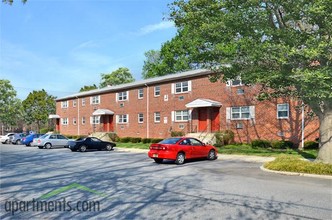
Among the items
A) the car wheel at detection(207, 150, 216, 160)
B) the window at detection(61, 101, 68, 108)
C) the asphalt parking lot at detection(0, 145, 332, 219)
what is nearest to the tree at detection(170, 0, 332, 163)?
the asphalt parking lot at detection(0, 145, 332, 219)

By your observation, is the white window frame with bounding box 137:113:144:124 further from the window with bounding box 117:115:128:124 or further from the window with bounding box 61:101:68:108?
the window with bounding box 61:101:68:108

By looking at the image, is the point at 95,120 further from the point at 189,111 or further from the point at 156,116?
the point at 189,111

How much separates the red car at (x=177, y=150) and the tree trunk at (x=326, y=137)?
6.39m

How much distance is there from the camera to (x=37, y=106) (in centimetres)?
6794

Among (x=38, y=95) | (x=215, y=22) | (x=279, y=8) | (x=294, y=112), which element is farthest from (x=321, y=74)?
(x=38, y=95)

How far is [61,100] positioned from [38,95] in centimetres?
1292

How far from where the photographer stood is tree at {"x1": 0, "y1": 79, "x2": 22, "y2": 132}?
67000 mm

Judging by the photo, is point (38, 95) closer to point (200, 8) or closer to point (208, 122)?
point (208, 122)

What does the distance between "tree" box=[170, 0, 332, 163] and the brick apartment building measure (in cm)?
316

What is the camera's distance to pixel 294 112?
82.3 ft

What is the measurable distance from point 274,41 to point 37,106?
6167cm

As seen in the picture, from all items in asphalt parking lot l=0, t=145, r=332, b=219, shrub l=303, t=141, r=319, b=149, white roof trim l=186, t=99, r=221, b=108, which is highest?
white roof trim l=186, t=99, r=221, b=108

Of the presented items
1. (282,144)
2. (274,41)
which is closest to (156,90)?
(282,144)

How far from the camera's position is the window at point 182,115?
33.8 meters
